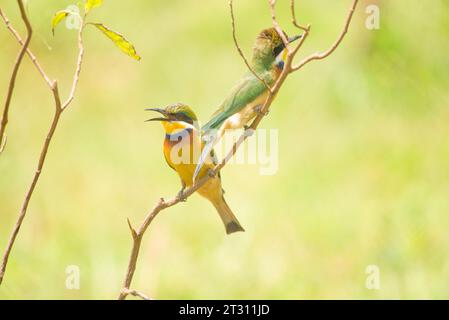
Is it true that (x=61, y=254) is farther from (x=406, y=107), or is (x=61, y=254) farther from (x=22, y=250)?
(x=406, y=107)

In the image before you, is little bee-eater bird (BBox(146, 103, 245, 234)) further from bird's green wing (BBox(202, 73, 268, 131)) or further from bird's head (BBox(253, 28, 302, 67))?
bird's head (BBox(253, 28, 302, 67))

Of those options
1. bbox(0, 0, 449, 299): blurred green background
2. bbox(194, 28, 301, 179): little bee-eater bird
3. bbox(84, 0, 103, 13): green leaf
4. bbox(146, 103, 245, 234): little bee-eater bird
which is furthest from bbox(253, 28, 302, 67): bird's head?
bbox(0, 0, 449, 299): blurred green background

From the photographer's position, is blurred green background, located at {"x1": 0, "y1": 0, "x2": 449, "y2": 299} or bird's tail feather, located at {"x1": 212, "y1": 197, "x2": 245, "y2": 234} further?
blurred green background, located at {"x1": 0, "y1": 0, "x2": 449, "y2": 299}

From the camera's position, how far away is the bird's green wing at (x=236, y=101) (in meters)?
1.71

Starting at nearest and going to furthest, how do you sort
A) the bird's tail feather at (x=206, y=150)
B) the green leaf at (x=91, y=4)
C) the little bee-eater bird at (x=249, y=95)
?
1. the green leaf at (x=91, y=4)
2. the bird's tail feather at (x=206, y=150)
3. the little bee-eater bird at (x=249, y=95)

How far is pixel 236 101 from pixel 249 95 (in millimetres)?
33

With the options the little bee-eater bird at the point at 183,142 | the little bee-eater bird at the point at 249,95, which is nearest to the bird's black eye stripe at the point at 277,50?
the little bee-eater bird at the point at 249,95

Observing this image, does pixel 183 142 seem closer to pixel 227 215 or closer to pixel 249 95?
pixel 249 95

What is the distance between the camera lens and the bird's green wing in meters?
1.71

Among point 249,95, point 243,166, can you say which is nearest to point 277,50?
point 249,95

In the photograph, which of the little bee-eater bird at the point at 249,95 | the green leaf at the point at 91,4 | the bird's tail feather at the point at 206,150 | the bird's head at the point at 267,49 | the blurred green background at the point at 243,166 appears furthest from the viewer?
the blurred green background at the point at 243,166

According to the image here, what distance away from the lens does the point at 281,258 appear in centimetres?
332

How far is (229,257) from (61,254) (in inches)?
26.4

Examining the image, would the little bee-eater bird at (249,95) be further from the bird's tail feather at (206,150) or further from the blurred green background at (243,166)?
the blurred green background at (243,166)
